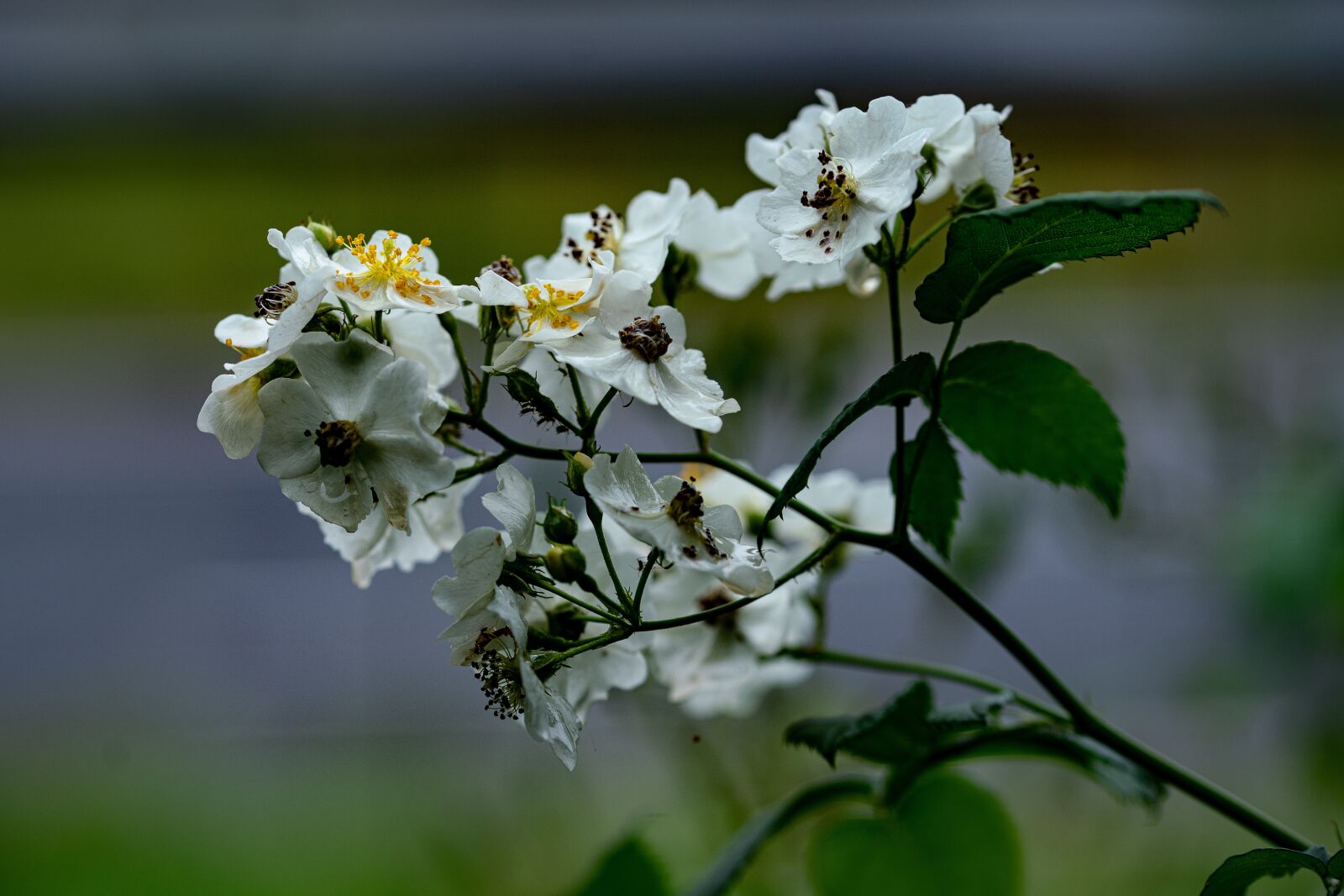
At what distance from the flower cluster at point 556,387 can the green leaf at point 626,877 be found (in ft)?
0.44

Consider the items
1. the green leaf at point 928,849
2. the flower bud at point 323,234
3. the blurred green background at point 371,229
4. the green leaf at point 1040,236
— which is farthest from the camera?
the blurred green background at point 371,229

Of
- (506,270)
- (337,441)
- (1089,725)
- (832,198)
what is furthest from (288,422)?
(1089,725)

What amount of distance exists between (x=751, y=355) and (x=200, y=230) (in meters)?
2.64

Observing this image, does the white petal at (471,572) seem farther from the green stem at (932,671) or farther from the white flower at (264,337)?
the green stem at (932,671)

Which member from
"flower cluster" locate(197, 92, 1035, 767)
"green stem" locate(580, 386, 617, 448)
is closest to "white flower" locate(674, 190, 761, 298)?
"flower cluster" locate(197, 92, 1035, 767)

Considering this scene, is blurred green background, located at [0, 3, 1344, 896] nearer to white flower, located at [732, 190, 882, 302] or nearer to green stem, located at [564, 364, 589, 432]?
white flower, located at [732, 190, 882, 302]

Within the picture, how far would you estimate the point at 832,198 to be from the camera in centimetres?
47

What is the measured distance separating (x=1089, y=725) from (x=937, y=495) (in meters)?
0.12

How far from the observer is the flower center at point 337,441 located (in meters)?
0.42

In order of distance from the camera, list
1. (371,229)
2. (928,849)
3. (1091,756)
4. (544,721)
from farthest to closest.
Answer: (371,229) < (928,849) < (1091,756) < (544,721)

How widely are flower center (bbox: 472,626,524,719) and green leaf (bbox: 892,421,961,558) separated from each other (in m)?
0.19

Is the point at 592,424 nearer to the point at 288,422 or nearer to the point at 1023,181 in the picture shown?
the point at 288,422

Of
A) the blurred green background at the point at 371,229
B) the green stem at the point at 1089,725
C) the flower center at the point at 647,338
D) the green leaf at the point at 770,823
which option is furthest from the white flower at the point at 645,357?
the blurred green background at the point at 371,229

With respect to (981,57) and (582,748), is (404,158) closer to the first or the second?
(981,57)
